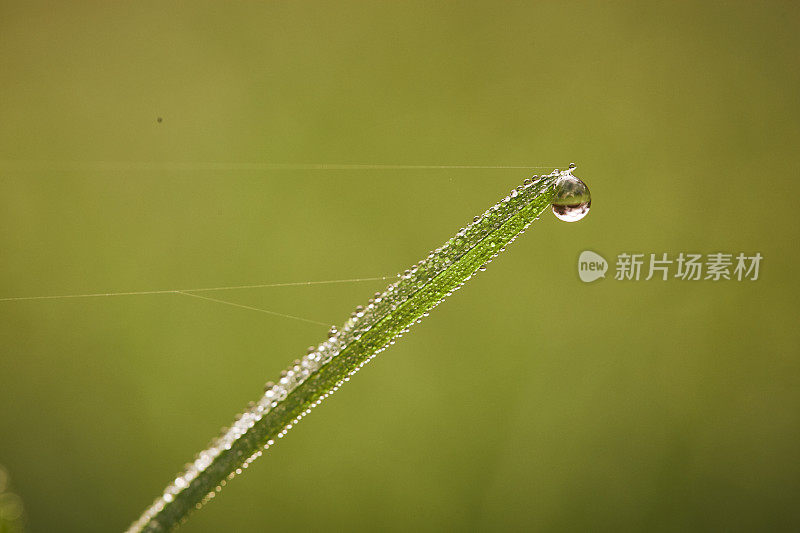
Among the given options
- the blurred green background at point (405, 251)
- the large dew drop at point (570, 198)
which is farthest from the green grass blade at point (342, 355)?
the blurred green background at point (405, 251)

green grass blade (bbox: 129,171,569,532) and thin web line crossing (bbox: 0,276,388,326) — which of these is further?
thin web line crossing (bbox: 0,276,388,326)

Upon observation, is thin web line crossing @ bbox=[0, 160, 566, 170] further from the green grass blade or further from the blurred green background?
the green grass blade

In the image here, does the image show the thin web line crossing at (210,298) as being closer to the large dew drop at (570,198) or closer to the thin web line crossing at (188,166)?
the thin web line crossing at (188,166)

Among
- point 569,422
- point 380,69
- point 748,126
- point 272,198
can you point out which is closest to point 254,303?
point 272,198

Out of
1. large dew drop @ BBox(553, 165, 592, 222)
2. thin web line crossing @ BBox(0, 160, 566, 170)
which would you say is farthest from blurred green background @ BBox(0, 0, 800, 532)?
large dew drop @ BBox(553, 165, 592, 222)

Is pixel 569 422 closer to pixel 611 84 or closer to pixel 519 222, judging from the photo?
pixel 611 84

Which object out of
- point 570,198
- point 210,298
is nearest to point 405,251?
point 210,298
